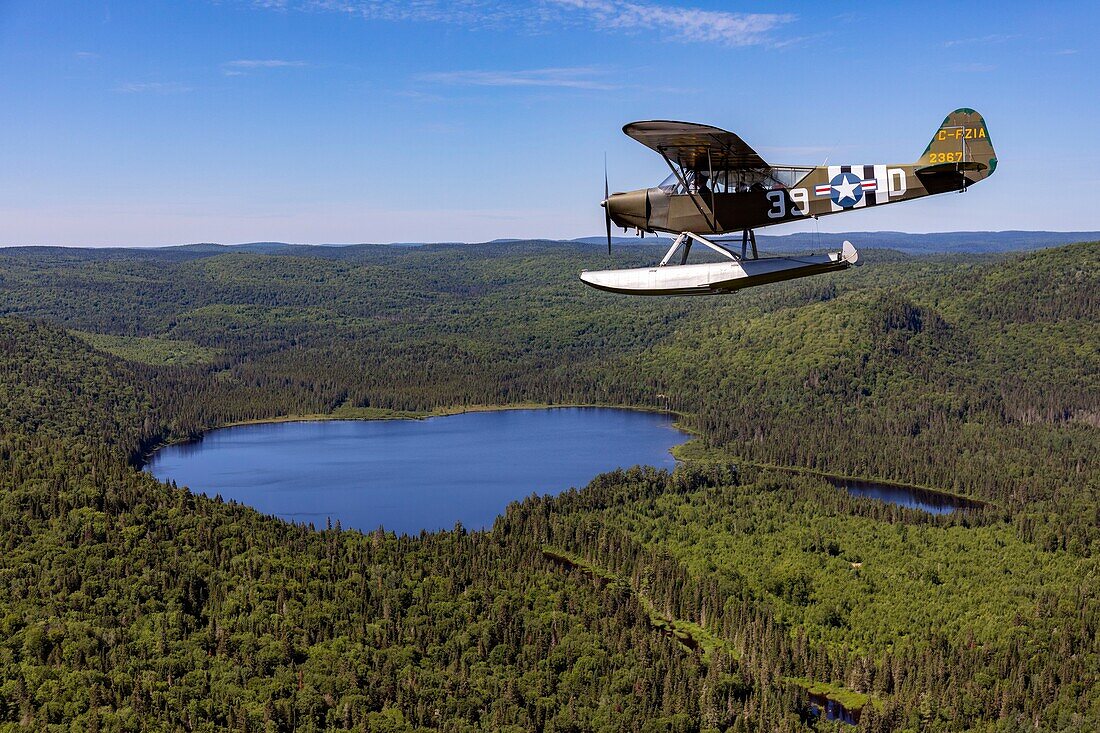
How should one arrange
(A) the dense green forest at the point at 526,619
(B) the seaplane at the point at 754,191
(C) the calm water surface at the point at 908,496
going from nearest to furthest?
(B) the seaplane at the point at 754,191
(A) the dense green forest at the point at 526,619
(C) the calm water surface at the point at 908,496

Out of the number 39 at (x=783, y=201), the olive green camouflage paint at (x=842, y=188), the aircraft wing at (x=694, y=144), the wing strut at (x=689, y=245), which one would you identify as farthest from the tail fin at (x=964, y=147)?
the wing strut at (x=689, y=245)

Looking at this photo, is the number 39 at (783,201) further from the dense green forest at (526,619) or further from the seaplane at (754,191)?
the dense green forest at (526,619)

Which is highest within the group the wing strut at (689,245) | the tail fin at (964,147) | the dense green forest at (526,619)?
the tail fin at (964,147)

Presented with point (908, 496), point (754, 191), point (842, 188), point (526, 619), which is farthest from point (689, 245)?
point (908, 496)

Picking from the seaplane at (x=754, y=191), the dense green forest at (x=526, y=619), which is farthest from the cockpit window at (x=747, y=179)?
the dense green forest at (x=526, y=619)

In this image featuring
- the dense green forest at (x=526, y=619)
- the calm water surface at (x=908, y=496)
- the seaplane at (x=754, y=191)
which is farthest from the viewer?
the calm water surface at (x=908, y=496)

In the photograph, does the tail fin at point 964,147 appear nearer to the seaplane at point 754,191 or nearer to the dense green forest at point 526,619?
the seaplane at point 754,191

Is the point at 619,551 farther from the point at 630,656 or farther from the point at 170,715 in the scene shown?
the point at 170,715

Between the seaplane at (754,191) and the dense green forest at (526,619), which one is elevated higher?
the seaplane at (754,191)

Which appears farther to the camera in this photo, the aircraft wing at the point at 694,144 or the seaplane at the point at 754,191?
the seaplane at the point at 754,191
